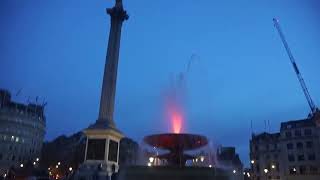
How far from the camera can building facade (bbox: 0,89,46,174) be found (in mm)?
96062

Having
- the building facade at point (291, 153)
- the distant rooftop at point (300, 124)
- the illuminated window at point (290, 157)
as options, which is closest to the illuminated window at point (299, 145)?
the building facade at point (291, 153)

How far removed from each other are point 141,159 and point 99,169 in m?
5.21

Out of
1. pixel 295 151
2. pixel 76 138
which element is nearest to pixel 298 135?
pixel 295 151

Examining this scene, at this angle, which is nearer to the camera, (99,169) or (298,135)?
(99,169)

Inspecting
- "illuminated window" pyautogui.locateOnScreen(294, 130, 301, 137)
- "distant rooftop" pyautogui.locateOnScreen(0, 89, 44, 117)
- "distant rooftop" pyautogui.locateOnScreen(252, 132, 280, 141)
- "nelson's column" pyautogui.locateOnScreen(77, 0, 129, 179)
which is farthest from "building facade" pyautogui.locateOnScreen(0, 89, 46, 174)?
"illuminated window" pyautogui.locateOnScreen(294, 130, 301, 137)

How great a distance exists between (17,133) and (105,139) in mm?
67712

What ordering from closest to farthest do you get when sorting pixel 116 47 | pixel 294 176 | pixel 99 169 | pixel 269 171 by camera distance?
pixel 99 169 → pixel 116 47 → pixel 294 176 → pixel 269 171

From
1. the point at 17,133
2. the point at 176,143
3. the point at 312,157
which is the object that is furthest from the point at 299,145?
the point at 17,133

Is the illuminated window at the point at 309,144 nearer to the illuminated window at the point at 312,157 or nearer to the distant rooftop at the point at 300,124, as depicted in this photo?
the illuminated window at the point at 312,157

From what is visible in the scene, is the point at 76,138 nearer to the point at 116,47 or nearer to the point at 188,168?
the point at 116,47

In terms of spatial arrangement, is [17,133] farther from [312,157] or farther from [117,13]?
[312,157]

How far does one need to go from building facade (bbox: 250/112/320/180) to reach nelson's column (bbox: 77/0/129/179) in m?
43.6

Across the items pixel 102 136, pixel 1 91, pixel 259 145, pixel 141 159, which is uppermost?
pixel 1 91

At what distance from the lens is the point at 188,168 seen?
61.7 ft
